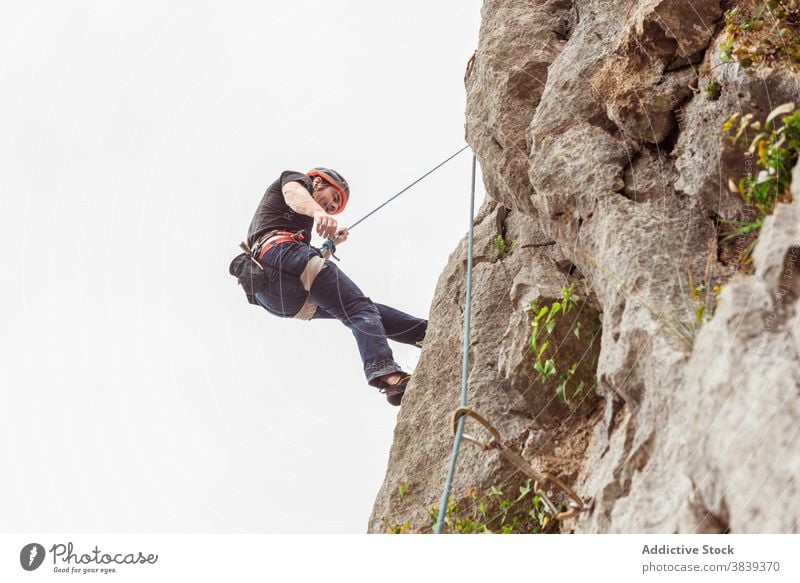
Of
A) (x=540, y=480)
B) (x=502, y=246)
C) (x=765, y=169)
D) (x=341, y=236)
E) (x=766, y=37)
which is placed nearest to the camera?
(x=765, y=169)

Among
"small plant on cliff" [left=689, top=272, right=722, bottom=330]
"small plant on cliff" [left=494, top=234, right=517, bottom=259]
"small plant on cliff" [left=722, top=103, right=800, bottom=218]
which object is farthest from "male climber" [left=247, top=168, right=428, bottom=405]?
"small plant on cliff" [left=722, top=103, right=800, bottom=218]

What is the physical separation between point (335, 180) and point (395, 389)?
252cm

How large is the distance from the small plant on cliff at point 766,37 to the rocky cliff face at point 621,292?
8 cm

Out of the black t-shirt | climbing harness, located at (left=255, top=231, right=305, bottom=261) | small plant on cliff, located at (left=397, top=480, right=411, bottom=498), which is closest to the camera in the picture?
small plant on cliff, located at (left=397, top=480, right=411, bottom=498)

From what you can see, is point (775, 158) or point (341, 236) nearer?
point (775, 158)

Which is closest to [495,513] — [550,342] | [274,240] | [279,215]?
[550,342]

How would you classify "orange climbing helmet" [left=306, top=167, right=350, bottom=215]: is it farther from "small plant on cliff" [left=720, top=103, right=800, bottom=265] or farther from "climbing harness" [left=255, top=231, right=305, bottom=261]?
"small plant on cliff" [left=720, top=103, right=800, bottom=265]

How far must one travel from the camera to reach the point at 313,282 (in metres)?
7.41

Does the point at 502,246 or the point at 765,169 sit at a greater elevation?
the point at 502,246

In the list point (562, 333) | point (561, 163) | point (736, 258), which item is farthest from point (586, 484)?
point (561, 163)

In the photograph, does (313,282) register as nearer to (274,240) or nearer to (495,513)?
(274,240)

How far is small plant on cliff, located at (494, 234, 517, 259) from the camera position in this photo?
6.40 meters

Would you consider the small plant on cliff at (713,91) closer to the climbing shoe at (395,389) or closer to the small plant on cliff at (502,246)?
the small plant on cliff at (502,246)

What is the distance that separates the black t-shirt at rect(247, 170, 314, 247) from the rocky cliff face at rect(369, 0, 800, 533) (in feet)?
5.79
